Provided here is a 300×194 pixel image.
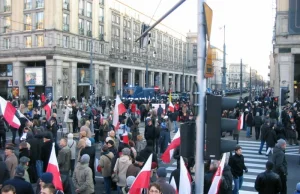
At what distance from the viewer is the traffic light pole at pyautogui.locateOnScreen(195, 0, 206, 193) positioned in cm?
502

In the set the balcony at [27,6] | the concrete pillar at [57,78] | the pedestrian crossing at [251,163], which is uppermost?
the balcony at [27,6]

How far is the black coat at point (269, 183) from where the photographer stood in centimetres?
760

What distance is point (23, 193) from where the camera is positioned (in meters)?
6.19

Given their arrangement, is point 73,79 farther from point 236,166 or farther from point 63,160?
point 236,166

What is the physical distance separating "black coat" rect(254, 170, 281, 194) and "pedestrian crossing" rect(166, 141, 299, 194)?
258 centimetres

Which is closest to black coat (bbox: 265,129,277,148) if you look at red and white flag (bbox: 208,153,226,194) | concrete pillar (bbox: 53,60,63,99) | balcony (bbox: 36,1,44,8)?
red and white flag (bbox: 208,153,226,194)

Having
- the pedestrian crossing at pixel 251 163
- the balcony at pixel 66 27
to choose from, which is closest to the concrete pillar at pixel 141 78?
the balcony at pixel 66 27

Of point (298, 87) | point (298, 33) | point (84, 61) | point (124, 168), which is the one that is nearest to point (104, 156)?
point (124, 168)

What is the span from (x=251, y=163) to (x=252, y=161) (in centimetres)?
40

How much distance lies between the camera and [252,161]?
14.3 meters

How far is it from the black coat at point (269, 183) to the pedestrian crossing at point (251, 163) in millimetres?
2580

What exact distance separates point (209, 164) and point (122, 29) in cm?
6521

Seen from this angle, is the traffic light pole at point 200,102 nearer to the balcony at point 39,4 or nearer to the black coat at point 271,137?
the black coat at point 271,137

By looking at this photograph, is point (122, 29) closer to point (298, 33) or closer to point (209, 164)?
point (298, 33)
